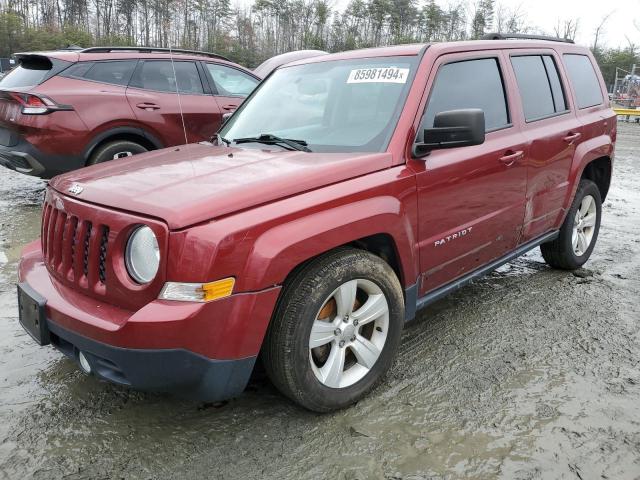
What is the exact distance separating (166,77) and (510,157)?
4.94 metres

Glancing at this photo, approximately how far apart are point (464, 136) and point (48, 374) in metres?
2.57

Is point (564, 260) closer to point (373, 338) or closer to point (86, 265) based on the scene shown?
point (373, 338)

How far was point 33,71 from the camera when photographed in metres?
6.23


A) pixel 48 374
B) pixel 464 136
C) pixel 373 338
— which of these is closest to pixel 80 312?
pixel 48 374

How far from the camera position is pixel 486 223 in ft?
11.1

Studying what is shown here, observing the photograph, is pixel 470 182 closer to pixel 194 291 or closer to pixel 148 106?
pixel 194 291

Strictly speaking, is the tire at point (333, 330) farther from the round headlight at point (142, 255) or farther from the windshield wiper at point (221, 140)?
the windshield wiper at point (221, 140)

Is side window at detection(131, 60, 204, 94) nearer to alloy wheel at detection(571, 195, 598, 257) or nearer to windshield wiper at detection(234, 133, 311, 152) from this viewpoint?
windshield wiper at detection(234, 133, 311, 152)

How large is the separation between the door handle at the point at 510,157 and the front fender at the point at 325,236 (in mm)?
984

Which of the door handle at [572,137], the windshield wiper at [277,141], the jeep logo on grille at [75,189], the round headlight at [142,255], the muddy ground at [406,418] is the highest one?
the door handle at [572,137]

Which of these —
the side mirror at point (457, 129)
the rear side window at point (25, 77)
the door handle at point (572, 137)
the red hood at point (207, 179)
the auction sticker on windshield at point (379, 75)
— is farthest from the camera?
the rear side window at point (25, 77)

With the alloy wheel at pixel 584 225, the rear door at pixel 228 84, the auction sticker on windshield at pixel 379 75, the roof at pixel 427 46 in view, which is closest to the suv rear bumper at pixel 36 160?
the rear door at pixel 228 84

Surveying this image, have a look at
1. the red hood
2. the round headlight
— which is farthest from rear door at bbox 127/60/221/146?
the round headlight

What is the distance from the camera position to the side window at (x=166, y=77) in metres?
6.66
